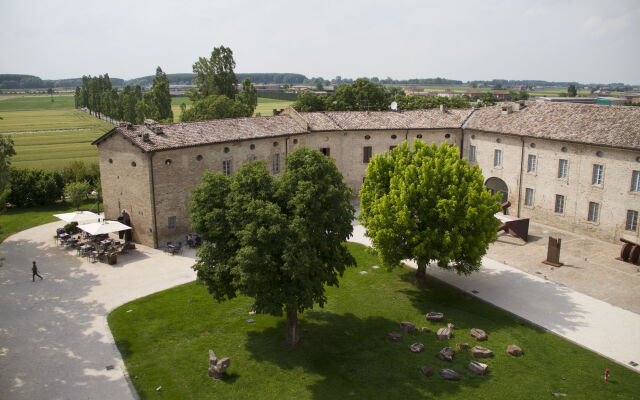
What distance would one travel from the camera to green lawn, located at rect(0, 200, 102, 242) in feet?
133

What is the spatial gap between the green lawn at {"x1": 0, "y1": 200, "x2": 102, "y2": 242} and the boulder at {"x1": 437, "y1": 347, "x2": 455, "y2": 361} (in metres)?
33.6

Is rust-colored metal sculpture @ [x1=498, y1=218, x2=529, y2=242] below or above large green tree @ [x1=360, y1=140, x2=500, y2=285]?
below

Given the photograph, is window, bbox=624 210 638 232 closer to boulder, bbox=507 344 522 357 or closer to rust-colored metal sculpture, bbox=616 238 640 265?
rust-colored metal sculpture, bbox=616 238 640 265

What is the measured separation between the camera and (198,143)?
120ft

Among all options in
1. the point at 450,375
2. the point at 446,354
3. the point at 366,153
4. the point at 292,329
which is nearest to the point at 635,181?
the point at 366,153

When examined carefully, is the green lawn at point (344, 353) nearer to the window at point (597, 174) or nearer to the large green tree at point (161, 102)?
the window at point (597, 174)

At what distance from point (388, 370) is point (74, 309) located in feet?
58.4

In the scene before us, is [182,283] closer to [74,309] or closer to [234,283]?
[74,309]

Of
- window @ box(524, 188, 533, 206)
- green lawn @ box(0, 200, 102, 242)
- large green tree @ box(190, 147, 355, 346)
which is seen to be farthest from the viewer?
window @ box(524, 188, 533, 206)

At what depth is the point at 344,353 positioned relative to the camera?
21.4 meters

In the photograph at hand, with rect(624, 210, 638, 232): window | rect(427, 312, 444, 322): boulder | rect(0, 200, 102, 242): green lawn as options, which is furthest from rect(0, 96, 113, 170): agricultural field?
rect(624, 210, 638, 232): window

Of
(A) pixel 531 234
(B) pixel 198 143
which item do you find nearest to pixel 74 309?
(B) pixel 198 143

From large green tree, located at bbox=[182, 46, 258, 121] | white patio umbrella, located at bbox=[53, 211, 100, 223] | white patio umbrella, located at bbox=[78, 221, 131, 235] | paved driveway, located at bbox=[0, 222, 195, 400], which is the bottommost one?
paved driveway, located at bbox=[0, 222, 195, 400]

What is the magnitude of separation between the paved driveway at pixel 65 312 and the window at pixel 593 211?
3144 cm
